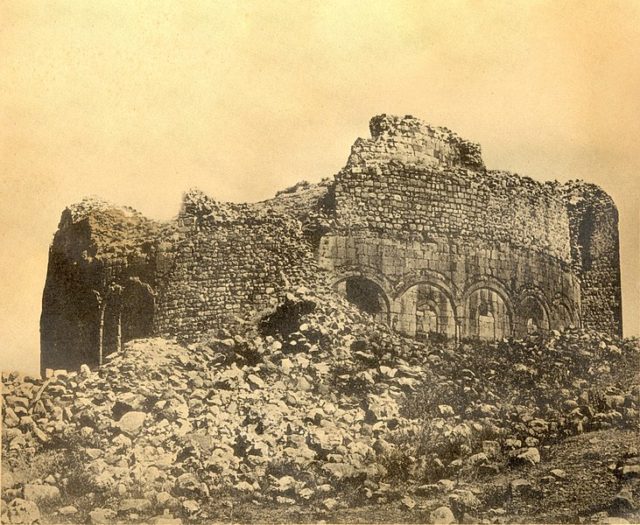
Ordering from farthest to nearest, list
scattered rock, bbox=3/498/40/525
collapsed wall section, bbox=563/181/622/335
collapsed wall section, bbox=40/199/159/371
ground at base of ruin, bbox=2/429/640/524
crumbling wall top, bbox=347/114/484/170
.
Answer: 1. collapsed wall section, bbox=563/181/622/335
2. collapsed wall section, bbox=40/199/159/371
3. crumbling wall top, bbox=347/114/484/170
4. scattered rock, bbox=3/498/40/525
5. ground at base of ruin, bbox=2/429/640/524

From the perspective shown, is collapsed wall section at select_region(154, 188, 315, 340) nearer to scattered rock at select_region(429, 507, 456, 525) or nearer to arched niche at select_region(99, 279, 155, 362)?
arched niche at select_region(99, 279, 155, 362)

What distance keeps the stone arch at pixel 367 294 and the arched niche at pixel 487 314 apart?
1223mm

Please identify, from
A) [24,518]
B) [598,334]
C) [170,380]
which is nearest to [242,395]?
[170,380]

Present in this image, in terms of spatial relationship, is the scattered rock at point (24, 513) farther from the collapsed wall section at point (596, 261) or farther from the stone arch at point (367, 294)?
the collapsed wall section at point (596, 261)

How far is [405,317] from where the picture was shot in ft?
48.9

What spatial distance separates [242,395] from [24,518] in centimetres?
284

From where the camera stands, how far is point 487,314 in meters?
15.3

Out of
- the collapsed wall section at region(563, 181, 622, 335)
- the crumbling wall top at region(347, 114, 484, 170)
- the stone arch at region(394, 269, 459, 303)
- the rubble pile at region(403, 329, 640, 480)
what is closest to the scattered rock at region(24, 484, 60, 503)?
the rubble pile at region(403, 329, 640, 480)

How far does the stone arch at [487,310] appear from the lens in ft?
49.9

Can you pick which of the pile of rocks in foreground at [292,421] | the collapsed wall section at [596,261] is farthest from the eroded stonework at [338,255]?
the collapsed wall section at [596,261]

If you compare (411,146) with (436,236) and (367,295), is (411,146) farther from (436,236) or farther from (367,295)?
(367,295)

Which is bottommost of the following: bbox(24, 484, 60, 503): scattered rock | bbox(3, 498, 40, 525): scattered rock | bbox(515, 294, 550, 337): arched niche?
bbox(3, 498, 40, 525): scattered rock

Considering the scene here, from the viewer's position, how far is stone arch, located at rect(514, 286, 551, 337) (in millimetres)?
15586

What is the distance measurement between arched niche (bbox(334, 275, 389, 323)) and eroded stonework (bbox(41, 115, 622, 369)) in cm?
2
